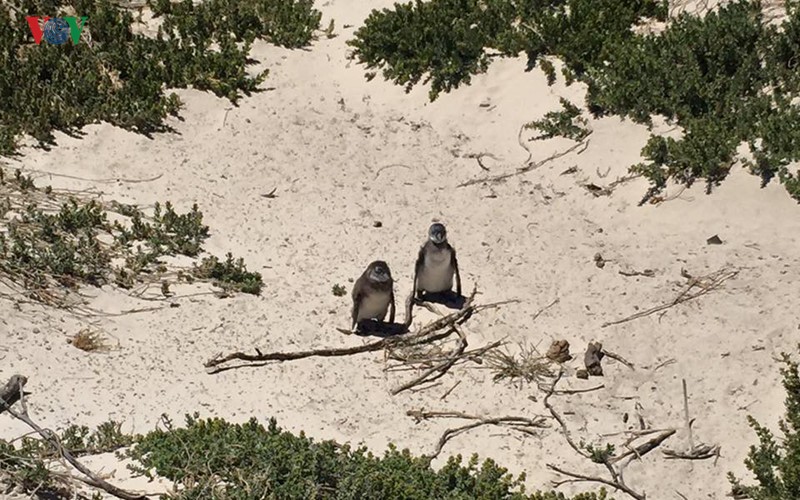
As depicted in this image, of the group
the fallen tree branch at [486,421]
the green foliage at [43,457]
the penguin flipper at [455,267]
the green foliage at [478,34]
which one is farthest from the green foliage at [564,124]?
the green foliage at [43,457]

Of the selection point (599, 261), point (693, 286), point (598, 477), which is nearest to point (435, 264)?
point (599, 261)

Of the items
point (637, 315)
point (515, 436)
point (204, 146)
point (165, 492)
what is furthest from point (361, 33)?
point (165, 492)

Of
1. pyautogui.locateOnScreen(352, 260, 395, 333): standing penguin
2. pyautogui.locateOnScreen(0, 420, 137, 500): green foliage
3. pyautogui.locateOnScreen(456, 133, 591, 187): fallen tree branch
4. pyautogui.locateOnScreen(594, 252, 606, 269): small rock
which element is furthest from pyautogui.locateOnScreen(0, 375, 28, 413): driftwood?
pyautogui.locateOnScreen(456, 133, 591, 187): fallen tree branch

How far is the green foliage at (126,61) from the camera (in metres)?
13.7

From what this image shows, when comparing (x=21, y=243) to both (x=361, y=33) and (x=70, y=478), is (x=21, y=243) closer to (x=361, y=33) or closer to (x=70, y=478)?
(x=70, y=478)

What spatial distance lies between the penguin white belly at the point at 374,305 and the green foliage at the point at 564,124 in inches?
149

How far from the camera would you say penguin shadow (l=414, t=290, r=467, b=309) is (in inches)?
460

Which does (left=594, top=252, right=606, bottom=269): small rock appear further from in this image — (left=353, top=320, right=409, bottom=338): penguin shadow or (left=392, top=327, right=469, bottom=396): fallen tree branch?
(left=353, top=320, right=409, bottom=338): penguin shadow

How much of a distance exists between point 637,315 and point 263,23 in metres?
7.17

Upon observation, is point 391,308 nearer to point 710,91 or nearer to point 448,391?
point 448,391

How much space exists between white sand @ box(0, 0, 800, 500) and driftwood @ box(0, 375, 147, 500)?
135mm

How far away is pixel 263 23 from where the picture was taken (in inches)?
631

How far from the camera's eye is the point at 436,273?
37.6 feet

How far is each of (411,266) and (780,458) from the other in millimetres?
4527
